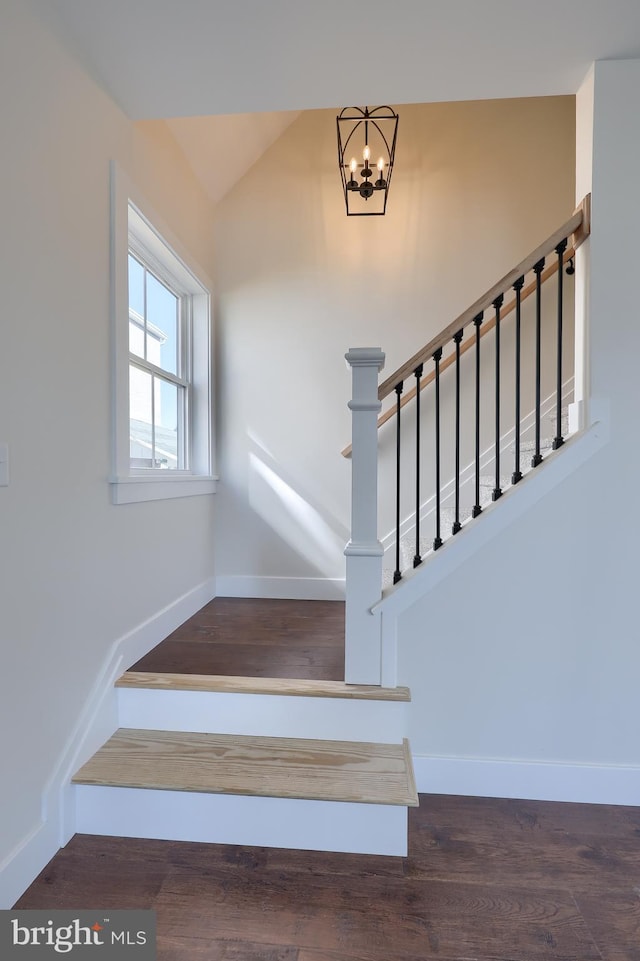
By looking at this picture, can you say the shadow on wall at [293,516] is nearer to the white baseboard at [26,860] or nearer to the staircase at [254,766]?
the staircase at [254,766]

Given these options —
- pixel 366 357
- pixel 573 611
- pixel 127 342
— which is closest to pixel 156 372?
pixel 127 342

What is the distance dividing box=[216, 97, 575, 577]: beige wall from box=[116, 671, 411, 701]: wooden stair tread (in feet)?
4.47

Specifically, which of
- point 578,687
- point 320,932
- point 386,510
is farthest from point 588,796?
point 386,510

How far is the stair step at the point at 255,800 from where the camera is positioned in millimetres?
1633

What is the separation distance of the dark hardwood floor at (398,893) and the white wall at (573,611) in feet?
0.79

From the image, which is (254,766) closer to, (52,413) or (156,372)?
(52,413)

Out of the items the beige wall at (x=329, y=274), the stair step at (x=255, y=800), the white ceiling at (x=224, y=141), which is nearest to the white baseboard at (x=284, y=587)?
the beige wall at (x=329, y=274)

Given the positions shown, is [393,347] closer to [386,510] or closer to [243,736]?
[386,510]

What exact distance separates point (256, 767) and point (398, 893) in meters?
0.55

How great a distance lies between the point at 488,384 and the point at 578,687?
179 cm

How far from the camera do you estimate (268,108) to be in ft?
6.98

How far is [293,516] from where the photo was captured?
3336 millimetres

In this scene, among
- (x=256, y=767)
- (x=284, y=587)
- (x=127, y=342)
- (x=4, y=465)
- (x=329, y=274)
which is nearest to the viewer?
(x=4, y=465)

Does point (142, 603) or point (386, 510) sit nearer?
point (142, 603)
